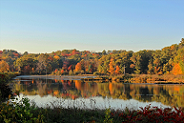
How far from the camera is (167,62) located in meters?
60.8

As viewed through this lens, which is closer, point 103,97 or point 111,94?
point 103,97

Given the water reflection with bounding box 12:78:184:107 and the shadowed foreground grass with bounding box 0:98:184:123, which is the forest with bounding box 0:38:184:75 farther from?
the shadowed foreground grass with bounding box 0:98:184:123

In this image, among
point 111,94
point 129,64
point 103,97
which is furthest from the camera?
point 129,64

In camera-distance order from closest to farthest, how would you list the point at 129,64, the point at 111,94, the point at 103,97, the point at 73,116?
the point at 73,116 → the point at 103,97 → the point at 111,94 → the point at 129,64

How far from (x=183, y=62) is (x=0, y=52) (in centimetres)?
12144

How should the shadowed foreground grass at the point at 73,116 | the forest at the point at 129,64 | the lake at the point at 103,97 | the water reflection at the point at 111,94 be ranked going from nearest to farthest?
the shadowed foreground grass at the point at 73,116 < the lake at the point at 103,97 < the water reflection at the point at 111,94 < the forest at the point at 129,64

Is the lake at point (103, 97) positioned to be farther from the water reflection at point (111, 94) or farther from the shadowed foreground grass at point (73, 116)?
the shadowed foreground grass at point (73, 116)

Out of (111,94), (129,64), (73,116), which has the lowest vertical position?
(111,94)

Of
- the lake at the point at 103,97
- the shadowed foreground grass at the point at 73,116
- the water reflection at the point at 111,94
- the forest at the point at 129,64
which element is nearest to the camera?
the shadowed foreground grass at the point at 73,116

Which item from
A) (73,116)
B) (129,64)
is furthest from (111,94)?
(129,64)

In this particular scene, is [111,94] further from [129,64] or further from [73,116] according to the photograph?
[129,64]

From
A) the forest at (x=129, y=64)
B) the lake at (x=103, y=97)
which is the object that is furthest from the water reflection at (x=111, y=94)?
the forest at (x=129, y=64)

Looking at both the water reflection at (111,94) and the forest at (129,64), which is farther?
the forest at (129,64)

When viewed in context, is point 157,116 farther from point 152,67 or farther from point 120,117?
point 152,67
